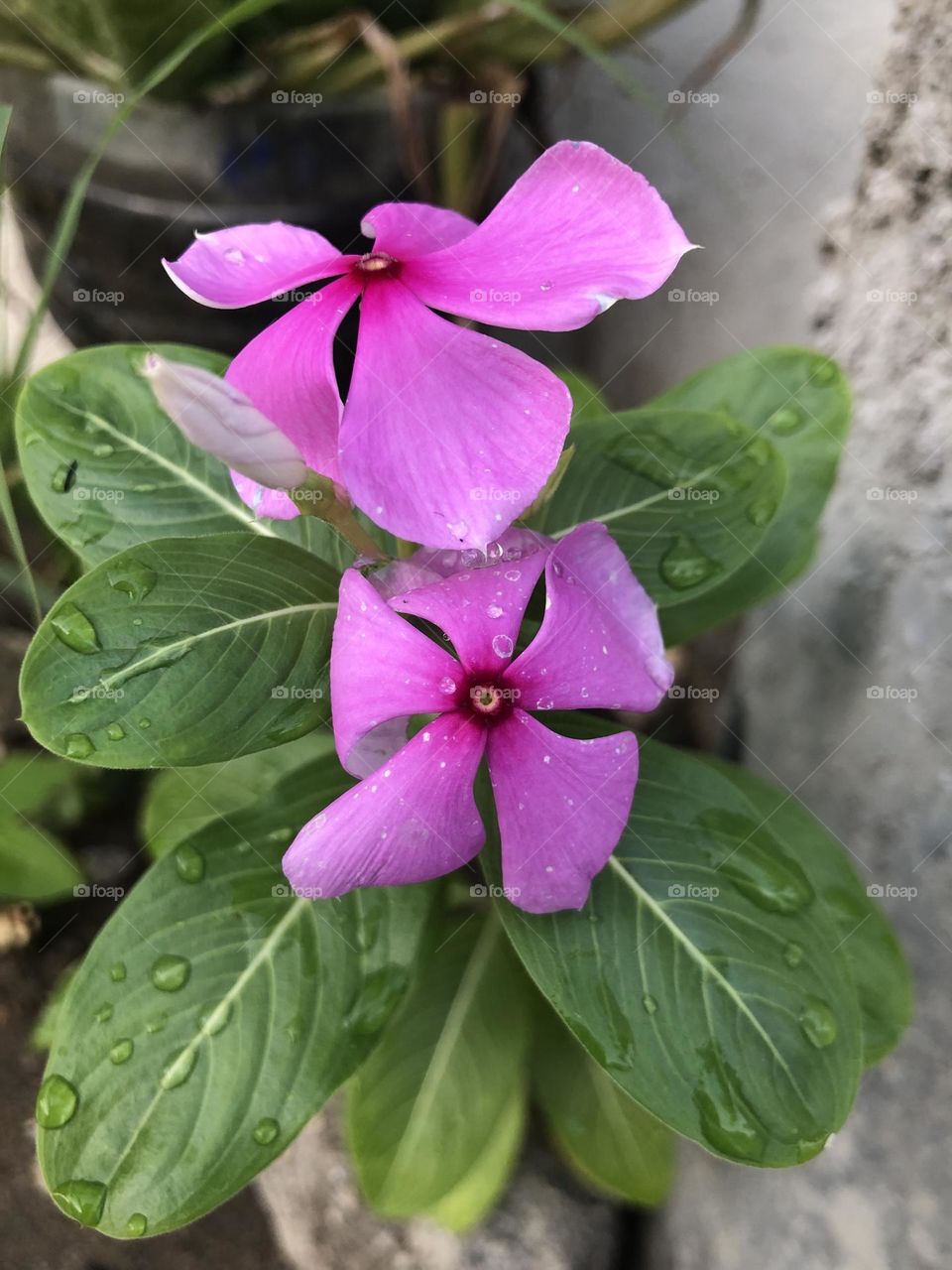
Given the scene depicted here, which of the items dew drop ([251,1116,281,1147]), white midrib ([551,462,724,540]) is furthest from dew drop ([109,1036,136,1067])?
white midrib ([551,462,724,540])

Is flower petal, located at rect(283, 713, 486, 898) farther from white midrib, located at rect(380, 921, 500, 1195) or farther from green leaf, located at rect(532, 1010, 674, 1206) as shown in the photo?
green leaf, located at rect(532, 1010, 674, 1206)

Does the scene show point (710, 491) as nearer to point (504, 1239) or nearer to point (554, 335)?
point (504, 1239)

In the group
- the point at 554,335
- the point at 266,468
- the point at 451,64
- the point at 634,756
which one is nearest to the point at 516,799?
the point at 634,756

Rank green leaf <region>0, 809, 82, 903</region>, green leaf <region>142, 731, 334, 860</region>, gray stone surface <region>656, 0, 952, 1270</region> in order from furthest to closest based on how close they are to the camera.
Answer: green leaf <region>0, 809, 82, 903</region> < green leaf <region>142, 731, 334, 860</region> < gray stone surface <region>656, 0, 952, 1270</region>

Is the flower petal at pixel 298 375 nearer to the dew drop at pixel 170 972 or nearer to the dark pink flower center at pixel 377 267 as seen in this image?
the dark pink flower center at pixel 377 267

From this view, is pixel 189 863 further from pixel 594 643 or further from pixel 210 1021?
pixel 594 643
